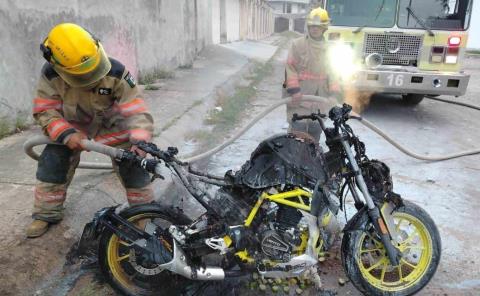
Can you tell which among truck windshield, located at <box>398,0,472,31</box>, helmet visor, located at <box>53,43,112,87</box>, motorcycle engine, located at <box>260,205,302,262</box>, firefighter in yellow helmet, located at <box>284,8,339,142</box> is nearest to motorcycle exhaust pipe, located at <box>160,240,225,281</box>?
motorcycle engine, located at <box>260,205,302,262</box>

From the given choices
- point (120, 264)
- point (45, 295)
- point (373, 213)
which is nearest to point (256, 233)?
point (373, 213)

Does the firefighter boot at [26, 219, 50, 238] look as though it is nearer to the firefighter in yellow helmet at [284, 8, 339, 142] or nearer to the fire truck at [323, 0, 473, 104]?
the firefighter in yellow helmet at [284, 8, 339, 142]

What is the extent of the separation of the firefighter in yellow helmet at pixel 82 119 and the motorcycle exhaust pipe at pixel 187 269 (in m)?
0.76

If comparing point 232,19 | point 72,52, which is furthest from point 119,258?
point 232,19

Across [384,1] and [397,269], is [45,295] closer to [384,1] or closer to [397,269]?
[397,269]

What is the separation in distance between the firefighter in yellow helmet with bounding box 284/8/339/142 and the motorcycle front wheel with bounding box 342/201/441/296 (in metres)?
2.12

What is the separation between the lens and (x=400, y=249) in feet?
8.58

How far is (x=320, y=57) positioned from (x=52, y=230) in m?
3.27

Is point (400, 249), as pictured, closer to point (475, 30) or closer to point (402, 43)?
point (402, 43)

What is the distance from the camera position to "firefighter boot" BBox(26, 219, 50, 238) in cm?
283

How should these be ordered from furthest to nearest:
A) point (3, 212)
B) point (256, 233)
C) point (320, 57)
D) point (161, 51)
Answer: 1. point (161, 51)
2. point (320, 57)
3. point (3, 212)
4. point (256, 233)

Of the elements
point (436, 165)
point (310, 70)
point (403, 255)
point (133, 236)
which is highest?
point (310, 70)

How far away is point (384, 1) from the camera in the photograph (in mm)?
6926

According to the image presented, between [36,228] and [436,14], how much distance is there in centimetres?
669
